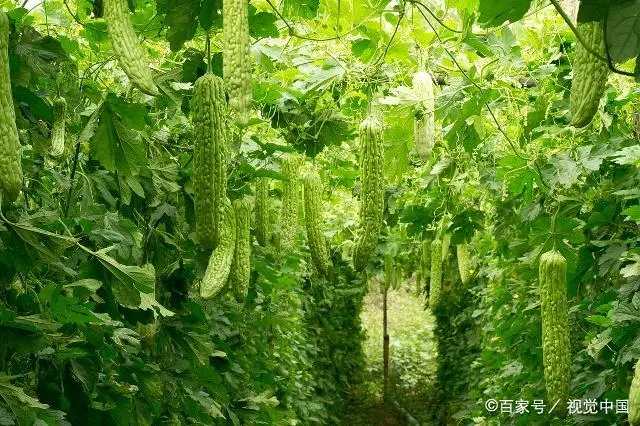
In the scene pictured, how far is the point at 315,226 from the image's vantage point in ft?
11.2

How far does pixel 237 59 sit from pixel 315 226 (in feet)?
5.23

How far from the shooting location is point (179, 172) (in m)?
4.16

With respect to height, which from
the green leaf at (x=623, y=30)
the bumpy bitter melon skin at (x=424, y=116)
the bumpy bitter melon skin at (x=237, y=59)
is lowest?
the green leaf at (x=623, y=30)

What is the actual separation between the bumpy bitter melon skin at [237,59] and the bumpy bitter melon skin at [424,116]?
6.38 ft

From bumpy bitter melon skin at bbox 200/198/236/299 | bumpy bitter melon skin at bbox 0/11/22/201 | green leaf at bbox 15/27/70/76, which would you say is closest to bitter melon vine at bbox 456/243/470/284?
bumpy bitter melon skin at bbox 200/198/236/299

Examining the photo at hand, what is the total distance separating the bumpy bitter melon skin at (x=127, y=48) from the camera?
1.80 m

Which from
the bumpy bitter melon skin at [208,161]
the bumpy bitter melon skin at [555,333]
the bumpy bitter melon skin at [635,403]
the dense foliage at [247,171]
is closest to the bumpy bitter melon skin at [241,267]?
the dense foliage at [247,171]

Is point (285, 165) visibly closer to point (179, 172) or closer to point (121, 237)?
point (179, 172)

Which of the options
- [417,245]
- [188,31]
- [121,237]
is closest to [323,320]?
[417,245]

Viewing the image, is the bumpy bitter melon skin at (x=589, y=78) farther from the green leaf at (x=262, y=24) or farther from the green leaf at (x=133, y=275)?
the green leaf at (x=262, y=24)

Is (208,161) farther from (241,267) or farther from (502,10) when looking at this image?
(241,267)

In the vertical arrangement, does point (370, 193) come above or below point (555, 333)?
above

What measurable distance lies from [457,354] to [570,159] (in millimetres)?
8465

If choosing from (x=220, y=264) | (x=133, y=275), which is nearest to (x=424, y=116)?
(x=220, y=264)
